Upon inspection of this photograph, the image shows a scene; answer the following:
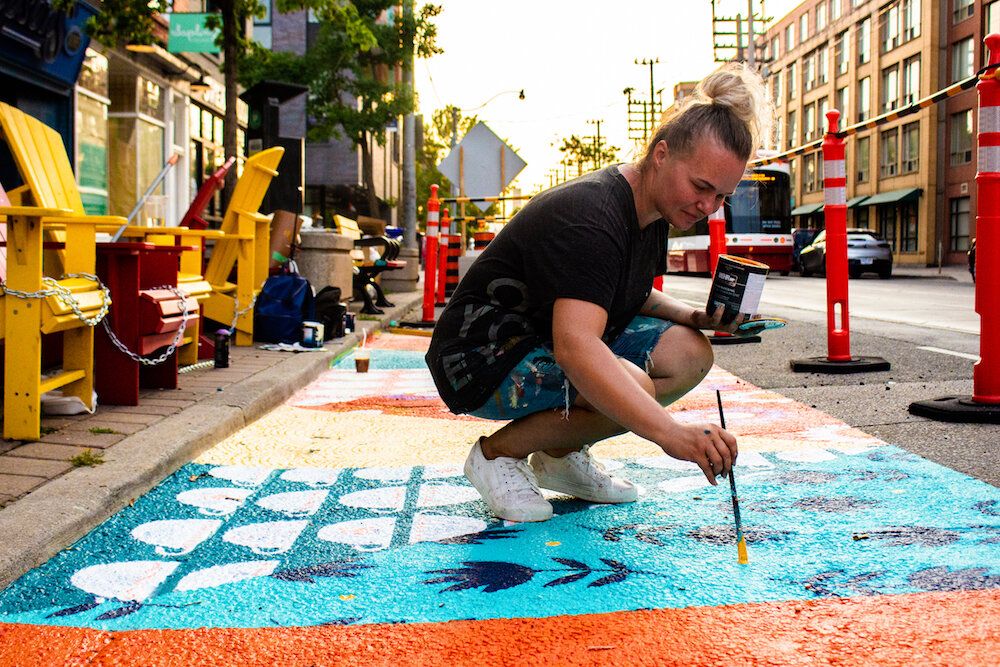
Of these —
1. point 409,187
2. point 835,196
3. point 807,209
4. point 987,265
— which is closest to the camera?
point 987,265

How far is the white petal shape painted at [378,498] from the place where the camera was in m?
3.03

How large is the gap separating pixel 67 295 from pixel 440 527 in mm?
1844

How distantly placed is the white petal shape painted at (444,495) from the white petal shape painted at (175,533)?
659mm

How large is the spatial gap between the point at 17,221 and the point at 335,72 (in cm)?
2576

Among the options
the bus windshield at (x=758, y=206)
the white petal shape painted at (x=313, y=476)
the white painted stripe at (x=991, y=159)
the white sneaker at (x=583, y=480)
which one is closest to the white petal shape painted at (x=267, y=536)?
the white petal shape painted at (x=313, y=476)

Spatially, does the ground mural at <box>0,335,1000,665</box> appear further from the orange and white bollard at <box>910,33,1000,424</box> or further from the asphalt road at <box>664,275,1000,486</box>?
the orange and white bollard at <box>910,33,1000,424</box>

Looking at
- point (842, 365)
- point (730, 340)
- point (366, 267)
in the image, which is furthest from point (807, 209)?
point (842, 365)

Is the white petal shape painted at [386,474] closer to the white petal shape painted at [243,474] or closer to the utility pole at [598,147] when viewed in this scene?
the white petal shape painted at [243,474]

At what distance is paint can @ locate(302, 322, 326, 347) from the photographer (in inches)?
278

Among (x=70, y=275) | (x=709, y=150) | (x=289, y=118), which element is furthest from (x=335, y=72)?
(x=709, y=150)

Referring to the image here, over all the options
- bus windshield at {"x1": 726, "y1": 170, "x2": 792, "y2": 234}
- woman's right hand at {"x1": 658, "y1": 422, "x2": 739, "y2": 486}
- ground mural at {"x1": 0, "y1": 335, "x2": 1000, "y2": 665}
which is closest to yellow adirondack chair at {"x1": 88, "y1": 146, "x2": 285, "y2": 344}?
ground mural at {"x1": 0, "y1": 335, "x2": 1000, "y2": 665}

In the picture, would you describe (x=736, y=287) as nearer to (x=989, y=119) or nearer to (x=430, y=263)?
(x=989, y=119)

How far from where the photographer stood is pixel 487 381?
9.06 feet

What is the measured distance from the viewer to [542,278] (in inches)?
97.0
